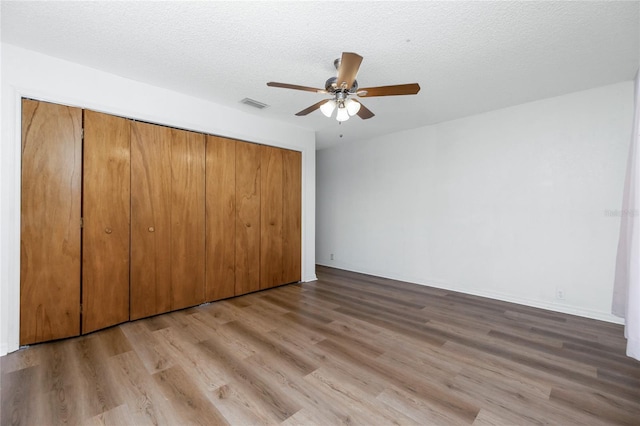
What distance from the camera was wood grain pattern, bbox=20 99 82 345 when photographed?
7.78 ft

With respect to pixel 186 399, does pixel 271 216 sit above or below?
above

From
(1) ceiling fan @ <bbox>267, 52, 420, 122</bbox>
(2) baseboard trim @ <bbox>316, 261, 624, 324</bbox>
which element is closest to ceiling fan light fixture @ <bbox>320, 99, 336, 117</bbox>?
(1) ceiling fan @ <bbox>267, 52, 420, 122</bbox>

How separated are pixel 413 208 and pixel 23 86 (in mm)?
4869

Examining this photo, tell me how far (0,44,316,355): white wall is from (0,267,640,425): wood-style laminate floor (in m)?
0.65

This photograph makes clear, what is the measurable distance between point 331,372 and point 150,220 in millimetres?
2518

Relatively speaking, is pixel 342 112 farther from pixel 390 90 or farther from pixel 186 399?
pixel 186 399

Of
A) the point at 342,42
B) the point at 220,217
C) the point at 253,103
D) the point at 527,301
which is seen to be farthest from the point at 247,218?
the point at 527,301

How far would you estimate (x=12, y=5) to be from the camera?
6.09ft

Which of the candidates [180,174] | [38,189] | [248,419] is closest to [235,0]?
[180,174]

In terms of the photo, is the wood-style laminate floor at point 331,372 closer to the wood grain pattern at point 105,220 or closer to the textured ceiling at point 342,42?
the wood grain pattern at point 105,220

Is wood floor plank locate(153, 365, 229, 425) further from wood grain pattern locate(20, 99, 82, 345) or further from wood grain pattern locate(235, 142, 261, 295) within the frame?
wood grain pattern locate(235, 142, 261, 295)

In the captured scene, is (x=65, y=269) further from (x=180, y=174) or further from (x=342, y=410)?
(x=342, y=410)

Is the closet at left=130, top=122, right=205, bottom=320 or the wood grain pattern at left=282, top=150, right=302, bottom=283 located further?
the wood grain pattern at left=282, top=150, right=302, bottom=283

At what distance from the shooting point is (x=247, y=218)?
3.96m
